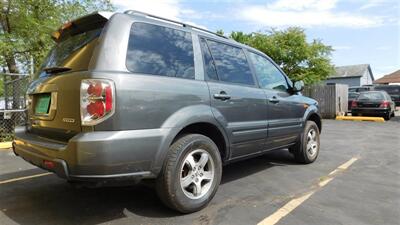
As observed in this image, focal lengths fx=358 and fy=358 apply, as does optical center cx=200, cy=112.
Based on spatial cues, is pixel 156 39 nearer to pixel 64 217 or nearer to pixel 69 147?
pixel 69 147

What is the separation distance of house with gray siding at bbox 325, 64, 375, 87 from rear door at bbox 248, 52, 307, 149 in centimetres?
5120

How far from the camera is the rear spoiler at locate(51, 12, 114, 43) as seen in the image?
11.2ft

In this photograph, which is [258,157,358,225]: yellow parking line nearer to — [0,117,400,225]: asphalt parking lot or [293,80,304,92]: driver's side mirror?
[0,117,400,225]: asphalt parking lot

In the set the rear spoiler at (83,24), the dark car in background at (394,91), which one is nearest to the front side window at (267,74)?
the rear spoiler at (83,24)

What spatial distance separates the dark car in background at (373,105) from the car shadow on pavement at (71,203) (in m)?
14.3

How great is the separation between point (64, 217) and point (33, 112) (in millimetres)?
1191

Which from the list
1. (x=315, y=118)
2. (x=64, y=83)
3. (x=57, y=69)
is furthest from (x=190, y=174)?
(x=315, y=118)

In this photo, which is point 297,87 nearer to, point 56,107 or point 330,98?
point 56,107

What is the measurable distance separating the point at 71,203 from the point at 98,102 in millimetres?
1577

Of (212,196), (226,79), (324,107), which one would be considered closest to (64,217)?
(212,196)

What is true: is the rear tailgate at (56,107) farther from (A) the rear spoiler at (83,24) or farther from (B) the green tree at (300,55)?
(B) the green tree at (300,55)

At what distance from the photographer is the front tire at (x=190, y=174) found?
3428 mm

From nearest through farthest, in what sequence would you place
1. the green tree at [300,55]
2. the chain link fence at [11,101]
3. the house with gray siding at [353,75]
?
1. the chain link fence at [11,101]
2. the green tree at [300,55]
3. the house with gray siding at [353,75]

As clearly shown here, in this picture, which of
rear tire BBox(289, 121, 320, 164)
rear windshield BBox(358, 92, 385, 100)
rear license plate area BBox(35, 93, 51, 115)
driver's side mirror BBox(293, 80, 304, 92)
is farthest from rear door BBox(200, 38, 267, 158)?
rear windshield BBox(358, 92, 385, 100)
